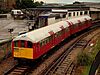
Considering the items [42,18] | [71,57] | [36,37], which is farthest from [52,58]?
[42,18]

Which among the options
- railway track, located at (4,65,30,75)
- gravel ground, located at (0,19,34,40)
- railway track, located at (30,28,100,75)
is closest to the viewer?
railway track, located at (4,65,30,75)

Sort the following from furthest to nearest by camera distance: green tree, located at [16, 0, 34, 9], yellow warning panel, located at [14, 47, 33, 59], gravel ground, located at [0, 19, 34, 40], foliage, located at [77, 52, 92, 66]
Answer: green tree, located at [16, 0, 34, 9] < gravel ground, located at [0, 19, 34, 40] < foliage, located at [77, 52, 92, 66] < yellow warning panel, located at [14, 47, 33, 59]

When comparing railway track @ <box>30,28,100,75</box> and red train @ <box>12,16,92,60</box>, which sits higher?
red train @ <box>12,16,92,60</box>

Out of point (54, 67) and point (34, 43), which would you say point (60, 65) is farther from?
point (34, 43)

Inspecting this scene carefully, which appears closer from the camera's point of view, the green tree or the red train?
the red train

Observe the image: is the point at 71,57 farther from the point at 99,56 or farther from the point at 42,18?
the point at 42,18

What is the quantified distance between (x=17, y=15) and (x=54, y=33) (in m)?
37.8

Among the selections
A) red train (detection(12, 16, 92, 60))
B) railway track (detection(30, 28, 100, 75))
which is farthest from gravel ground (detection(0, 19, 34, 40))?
railway track (detection(30, 28, 100, 75))

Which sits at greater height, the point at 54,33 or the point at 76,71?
the point at 54,33

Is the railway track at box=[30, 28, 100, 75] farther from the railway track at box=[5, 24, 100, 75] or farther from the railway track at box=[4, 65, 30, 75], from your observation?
the railway track at box=[4, 65, 30, 75]

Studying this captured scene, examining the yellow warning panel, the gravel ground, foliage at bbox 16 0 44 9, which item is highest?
the yellow warning panel

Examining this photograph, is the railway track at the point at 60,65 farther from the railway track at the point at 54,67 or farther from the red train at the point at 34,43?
the red train at the point at 34,43

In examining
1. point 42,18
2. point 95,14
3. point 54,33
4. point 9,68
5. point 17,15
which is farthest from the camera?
point 95,14

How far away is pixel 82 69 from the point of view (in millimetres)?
19422
